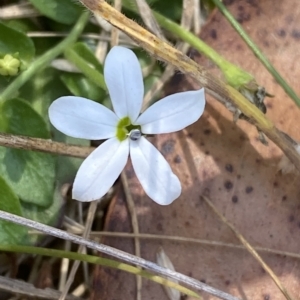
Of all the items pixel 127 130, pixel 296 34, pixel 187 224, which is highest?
pixel 296 34

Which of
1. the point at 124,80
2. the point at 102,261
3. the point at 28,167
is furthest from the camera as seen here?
the point at 28,167

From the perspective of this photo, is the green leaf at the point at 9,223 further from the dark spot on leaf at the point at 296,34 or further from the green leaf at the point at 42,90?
the dark spot on leaf at the point at 296,34

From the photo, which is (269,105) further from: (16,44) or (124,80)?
(16,44)

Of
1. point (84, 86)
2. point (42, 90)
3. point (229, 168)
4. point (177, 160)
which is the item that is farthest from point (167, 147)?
point (42, 90)

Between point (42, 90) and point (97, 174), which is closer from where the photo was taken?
point (97, 174)

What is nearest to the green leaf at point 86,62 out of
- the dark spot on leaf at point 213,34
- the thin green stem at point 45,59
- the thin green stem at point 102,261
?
the thin green stem at point 45,59

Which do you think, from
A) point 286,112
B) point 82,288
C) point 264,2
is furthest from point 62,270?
point 264,2

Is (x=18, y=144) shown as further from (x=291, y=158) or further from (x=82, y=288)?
(x=291, y=158)
